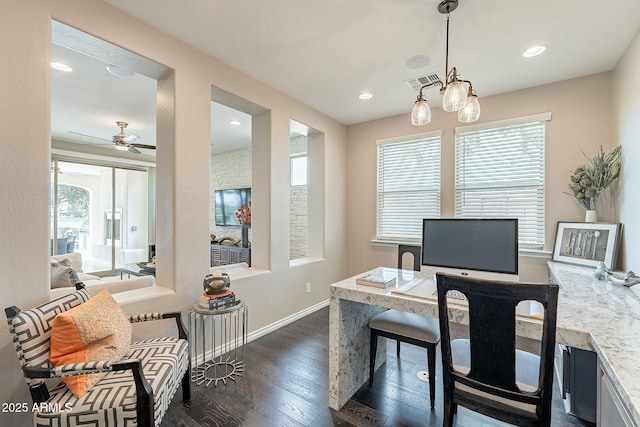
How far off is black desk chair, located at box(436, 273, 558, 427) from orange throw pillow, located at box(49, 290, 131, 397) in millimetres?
1749

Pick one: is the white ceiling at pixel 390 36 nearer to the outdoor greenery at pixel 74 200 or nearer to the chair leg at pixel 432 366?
the chair leg at pixel 432 366

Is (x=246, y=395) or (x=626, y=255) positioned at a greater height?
(x=626, y=255)

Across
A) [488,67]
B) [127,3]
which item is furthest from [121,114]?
[488,67]

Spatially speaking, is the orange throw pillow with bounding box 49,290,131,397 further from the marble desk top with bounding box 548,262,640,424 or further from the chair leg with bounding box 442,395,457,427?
the marble desk top with bounding box 548,262,640,424

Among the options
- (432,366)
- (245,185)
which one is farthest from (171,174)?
(245,185)

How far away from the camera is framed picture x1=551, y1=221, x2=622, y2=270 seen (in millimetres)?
2439

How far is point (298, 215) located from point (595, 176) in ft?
12.9

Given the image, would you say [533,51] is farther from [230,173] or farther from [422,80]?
[230,173]

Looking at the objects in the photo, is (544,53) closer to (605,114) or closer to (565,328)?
(605,114)

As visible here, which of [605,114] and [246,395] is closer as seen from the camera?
[246,395]

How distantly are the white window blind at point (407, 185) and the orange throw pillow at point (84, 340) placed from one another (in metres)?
3.38

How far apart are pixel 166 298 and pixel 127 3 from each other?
2.12m

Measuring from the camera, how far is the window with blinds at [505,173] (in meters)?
3.16

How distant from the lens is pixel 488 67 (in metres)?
2.76
